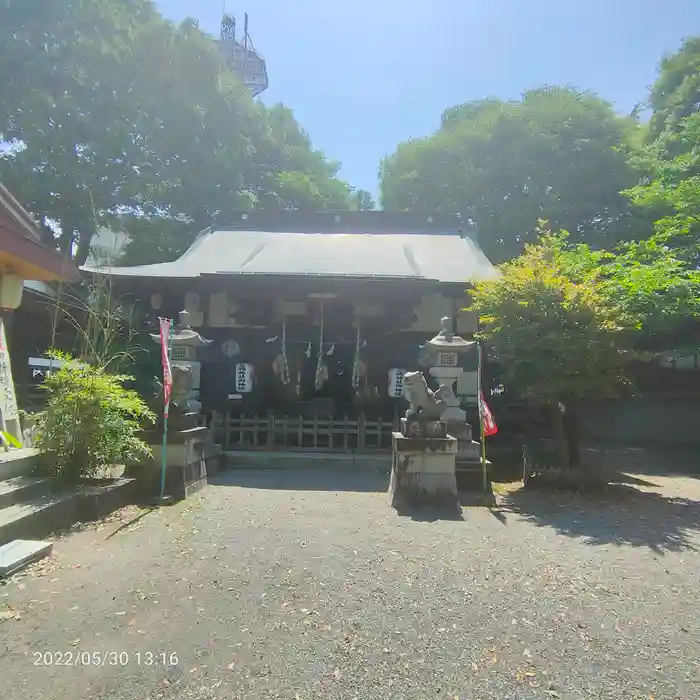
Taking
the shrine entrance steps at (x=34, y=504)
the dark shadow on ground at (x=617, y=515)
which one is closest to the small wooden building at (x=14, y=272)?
the shrine entrance steps at (x=34, y=504)

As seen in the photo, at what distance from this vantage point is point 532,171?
19.4 meters

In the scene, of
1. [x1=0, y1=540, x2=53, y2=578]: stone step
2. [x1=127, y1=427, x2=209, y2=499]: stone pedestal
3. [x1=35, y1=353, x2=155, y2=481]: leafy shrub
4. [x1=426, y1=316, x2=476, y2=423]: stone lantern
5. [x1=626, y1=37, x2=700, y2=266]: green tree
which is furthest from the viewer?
[x1=626, y1=37, x2=700, y2=266]: green tree

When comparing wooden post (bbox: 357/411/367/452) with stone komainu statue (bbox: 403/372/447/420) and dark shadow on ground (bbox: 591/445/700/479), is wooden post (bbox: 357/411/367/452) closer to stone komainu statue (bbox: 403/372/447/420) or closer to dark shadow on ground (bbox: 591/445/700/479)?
stone komainu statue (bbox: 403/372/447/420)

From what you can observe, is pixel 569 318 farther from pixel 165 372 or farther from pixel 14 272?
pixel 14 272

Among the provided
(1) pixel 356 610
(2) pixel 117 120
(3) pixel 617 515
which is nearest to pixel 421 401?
(3) pixel 617 515

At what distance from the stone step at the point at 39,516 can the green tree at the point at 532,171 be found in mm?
16694

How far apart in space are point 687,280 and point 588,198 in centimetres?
1136

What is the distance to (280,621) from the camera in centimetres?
360

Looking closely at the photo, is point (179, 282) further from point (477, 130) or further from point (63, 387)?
point (477, 130)

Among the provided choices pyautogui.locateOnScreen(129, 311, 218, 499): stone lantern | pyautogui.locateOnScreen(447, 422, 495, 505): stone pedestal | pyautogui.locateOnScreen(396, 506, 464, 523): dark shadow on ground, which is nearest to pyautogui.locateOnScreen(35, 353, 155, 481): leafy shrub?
pyautogui.locateOnScreen(129, 311, 218, 499): stone lantern

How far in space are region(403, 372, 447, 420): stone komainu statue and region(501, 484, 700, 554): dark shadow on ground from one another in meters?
1.66

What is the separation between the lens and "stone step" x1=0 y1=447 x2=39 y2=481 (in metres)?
5.97
